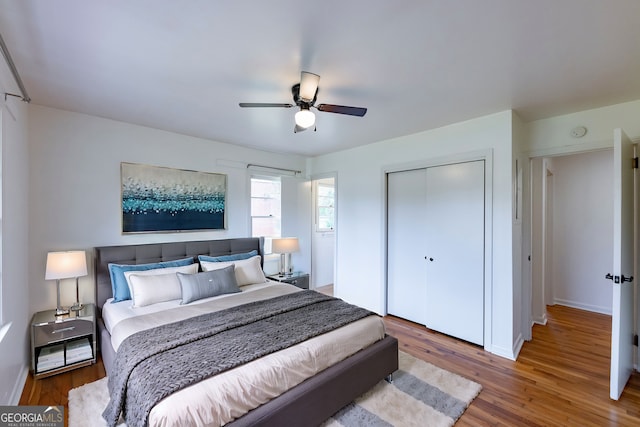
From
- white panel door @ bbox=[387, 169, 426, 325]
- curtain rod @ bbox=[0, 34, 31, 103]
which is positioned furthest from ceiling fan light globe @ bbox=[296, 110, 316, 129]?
white panel door @ bbox=[387, 169, 426, 325]

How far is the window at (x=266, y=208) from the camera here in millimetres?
4520

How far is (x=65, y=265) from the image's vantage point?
256cm

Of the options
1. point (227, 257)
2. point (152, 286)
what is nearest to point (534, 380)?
point (227, 257)

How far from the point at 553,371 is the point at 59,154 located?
5179mm

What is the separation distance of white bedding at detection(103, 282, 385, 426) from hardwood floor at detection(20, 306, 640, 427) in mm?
741

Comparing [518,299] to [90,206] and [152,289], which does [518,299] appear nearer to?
[152,289]

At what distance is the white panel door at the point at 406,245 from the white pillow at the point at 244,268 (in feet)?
6.05

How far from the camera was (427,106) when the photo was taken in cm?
274

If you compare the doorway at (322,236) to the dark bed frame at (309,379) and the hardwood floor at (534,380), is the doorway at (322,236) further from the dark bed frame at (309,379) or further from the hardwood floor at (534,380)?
the dark bed frame at (309,379)

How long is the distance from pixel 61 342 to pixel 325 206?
14.0 feet

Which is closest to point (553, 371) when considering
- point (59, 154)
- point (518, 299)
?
point (518, 299)

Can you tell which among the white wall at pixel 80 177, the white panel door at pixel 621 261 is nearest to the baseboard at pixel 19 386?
the white wall at pixel 80 177

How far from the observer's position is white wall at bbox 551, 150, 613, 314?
4.07 m

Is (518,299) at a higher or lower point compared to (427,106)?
lower
